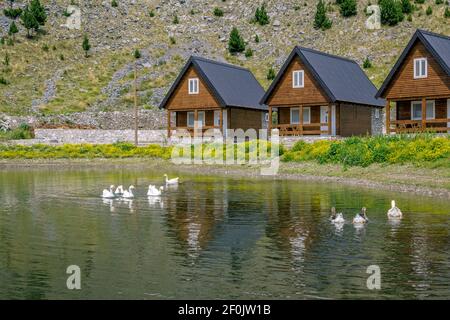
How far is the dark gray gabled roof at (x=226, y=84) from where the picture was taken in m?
58.8

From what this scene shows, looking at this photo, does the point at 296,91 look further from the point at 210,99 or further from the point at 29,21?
the point at 29,21

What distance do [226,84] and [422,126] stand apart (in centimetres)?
2056

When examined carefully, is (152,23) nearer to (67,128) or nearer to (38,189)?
(67,128)

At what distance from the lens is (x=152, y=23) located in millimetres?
115375

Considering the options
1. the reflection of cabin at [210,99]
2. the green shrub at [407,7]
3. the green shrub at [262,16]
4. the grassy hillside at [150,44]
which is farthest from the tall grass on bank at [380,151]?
the green shrub at [262,16]

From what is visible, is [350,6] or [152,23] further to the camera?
[152,23]

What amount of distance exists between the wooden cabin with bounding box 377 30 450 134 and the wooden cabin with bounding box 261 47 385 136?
5.78m

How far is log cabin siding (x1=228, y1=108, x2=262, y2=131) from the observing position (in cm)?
6069

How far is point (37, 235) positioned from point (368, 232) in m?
9.31

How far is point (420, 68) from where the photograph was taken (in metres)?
46.4

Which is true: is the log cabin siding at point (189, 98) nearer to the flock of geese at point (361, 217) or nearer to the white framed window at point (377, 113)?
the white framed window at point (377, 113)

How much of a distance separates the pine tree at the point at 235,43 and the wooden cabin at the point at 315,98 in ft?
142

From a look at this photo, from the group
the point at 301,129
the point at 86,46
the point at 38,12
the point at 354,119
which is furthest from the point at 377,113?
the point at 38,12
